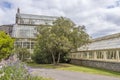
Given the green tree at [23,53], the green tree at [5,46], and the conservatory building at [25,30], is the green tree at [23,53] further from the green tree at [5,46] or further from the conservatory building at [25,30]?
the green tree at [5,46]

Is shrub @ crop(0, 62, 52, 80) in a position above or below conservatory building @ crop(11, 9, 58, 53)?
below

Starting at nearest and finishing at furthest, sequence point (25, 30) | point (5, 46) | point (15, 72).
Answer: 1. point (15, 72)
2. point (5, 46)
3. point (25, 30)

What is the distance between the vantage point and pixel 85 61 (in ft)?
116

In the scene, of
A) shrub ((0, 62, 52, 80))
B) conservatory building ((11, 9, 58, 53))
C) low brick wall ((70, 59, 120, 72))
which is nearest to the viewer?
shrub ((0, 62, 52, 80))

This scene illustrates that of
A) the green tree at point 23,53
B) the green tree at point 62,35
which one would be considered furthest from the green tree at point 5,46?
the green tree at point 23,53

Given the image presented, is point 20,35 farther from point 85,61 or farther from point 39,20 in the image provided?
point 85,61

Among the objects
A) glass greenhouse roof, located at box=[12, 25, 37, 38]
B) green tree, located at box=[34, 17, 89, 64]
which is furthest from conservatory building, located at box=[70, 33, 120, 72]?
glass greenhouse roof, located at box=[12, 25, 37, 38]

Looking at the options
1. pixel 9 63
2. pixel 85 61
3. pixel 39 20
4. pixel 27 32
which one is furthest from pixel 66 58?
pixel 9 63

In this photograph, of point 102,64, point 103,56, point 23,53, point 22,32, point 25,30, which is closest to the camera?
point 102,64

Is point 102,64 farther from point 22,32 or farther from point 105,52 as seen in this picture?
point 22,32

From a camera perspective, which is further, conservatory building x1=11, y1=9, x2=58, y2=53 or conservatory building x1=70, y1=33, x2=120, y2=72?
conservatory building x1=11, y1=9, x2=58, y2=53

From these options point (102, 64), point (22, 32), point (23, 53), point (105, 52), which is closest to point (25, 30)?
point (22, 32)

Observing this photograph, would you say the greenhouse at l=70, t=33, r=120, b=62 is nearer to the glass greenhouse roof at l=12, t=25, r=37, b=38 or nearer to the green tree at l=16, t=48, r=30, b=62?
the green tree at l=16, t=48, r=30, b=62

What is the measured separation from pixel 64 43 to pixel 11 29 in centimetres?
3133
